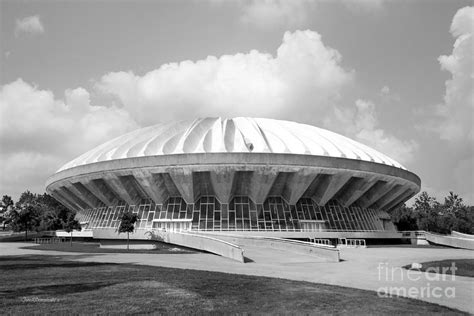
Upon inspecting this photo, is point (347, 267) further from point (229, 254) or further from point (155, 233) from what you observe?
point (155, 233)

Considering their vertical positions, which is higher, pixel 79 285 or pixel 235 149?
pixel 235 149

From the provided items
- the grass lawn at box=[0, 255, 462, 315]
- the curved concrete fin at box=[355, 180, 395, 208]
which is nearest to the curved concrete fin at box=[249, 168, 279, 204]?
the curved concrete fin at box=[355, 180, 395, 208]

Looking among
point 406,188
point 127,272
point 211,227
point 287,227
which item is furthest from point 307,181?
point 127,272

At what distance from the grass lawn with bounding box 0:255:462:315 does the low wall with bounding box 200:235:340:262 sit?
33.2 ft

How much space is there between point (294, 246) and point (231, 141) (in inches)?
733

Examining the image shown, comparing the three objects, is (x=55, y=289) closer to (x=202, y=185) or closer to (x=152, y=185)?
(x=152, y=185)

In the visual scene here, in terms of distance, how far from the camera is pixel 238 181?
43.9 m

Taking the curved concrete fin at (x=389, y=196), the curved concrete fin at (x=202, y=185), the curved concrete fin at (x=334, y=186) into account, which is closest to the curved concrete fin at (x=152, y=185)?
the curved concrete fin at (x=202, y=185)

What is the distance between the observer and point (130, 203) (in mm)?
47531

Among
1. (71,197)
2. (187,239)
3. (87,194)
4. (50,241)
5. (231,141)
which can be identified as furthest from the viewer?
(71,197)

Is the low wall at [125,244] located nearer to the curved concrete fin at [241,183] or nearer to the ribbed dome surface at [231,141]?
the ribbed dome surface at [231,141]

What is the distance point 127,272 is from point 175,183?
2663 cm

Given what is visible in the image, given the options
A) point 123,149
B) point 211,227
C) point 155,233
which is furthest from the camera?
point 123,149

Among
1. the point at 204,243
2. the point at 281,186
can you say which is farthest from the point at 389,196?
the point at 204,243
